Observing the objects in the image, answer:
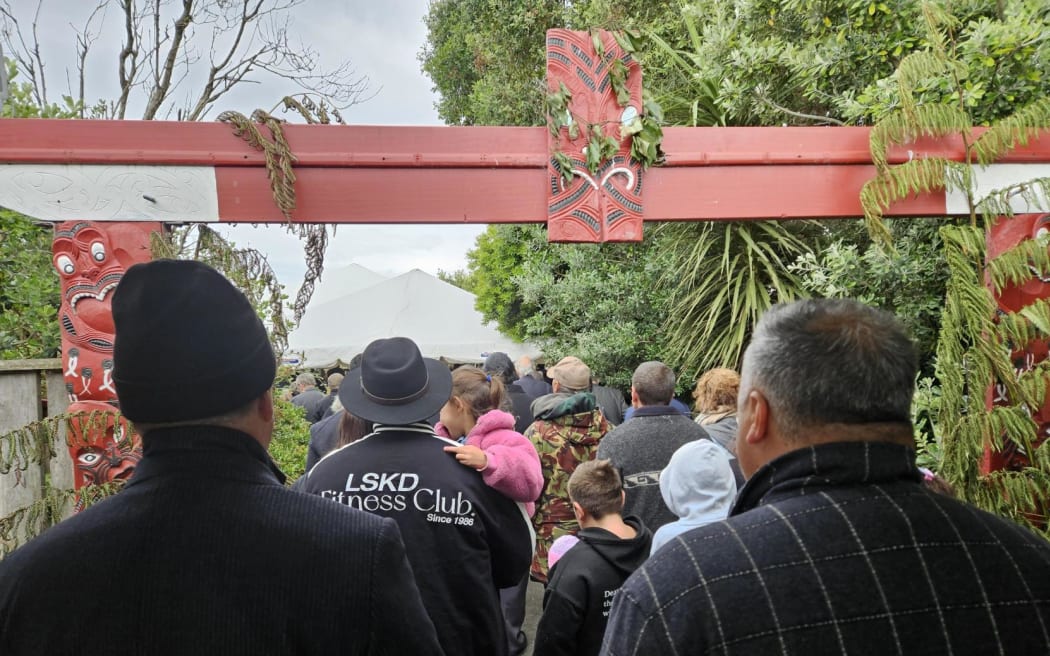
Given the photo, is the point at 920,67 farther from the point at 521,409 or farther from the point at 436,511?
the point at 436,511

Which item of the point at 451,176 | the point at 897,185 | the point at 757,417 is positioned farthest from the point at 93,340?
the point at 897,185

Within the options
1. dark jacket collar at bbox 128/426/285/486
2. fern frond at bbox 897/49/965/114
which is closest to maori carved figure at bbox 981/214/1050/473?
fern frond at bbox 897/49/965/114

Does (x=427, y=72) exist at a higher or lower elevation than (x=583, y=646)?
higher

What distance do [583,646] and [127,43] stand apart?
6650mm

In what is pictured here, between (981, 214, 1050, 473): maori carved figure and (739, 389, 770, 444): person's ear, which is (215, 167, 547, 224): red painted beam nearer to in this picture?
(981, 214, 1050, 473): maori carved figure

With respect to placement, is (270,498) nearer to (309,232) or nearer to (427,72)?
(309,232)

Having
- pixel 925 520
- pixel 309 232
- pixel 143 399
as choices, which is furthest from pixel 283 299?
pixel 925 520

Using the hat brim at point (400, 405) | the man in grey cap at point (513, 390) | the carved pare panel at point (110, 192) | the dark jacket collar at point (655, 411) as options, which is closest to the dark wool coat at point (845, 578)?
the hat brim at point (400, 405)

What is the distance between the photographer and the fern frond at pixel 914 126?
145 inches

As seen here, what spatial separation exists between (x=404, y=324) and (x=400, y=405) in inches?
363

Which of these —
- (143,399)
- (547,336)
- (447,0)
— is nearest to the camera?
(143,399)

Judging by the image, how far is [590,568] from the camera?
232 cm

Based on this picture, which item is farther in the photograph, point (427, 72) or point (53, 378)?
point (427, 72)

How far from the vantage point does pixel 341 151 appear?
376 centimetres
